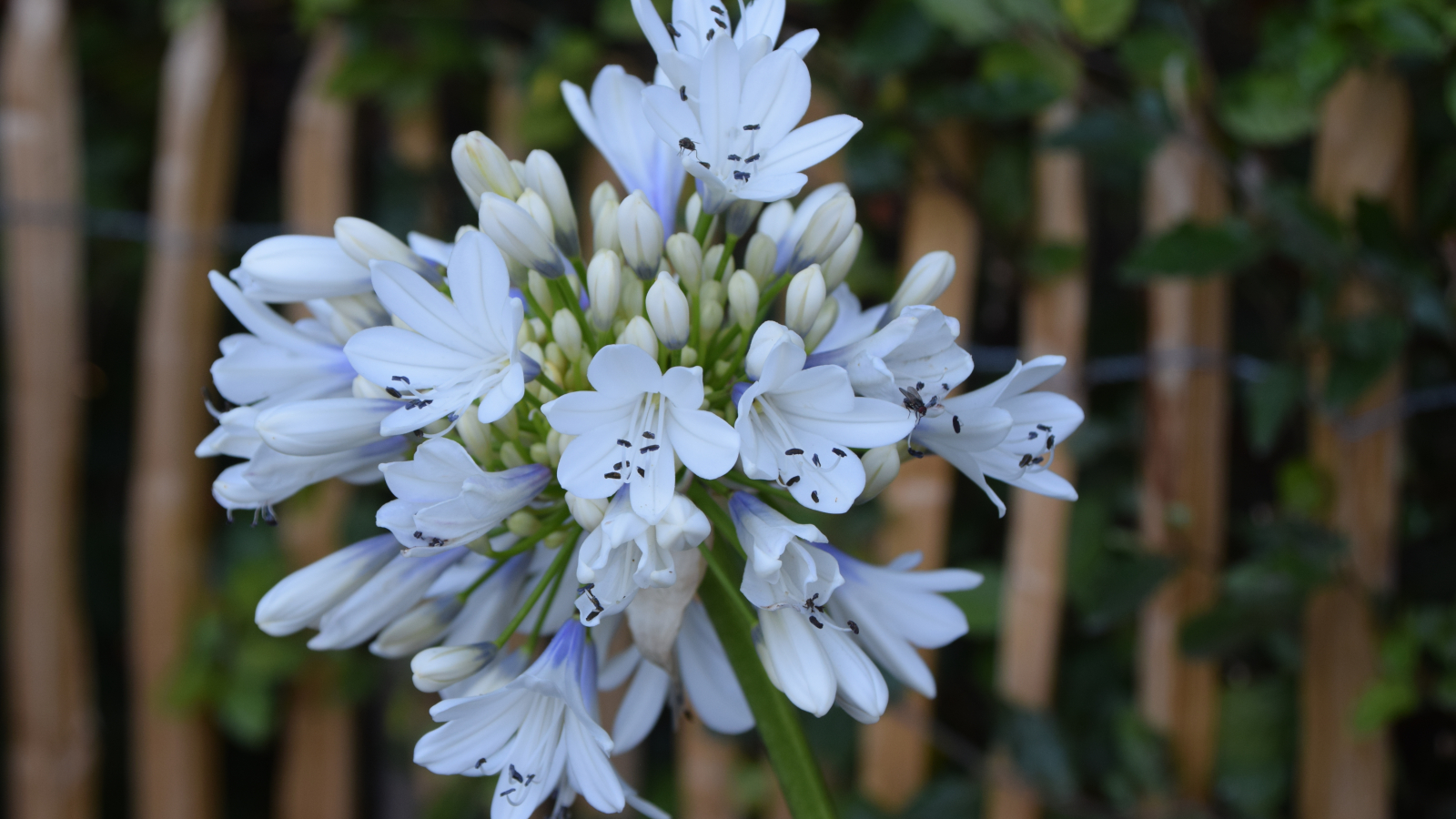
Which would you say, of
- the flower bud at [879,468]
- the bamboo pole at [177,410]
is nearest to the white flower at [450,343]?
the flower bud at [879,468]

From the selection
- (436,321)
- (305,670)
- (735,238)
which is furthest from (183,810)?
(735,238)

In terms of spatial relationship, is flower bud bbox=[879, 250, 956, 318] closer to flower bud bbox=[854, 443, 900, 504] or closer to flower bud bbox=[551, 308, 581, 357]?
flower bud bbox=[854, 443, 900, 504]

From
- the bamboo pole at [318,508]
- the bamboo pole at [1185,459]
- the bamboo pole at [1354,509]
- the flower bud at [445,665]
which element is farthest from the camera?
the bamboo pole at [318,508]

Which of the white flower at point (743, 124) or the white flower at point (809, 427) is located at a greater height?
the white flower at point (743, 124)

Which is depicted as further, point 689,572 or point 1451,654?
point 1451,654

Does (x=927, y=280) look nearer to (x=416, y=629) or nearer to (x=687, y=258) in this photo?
(x=687, y=258)

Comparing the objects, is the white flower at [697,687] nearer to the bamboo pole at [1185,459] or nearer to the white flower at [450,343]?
the white flower at [450,343]

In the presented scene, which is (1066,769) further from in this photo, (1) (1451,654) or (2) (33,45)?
(2) (33,45)
